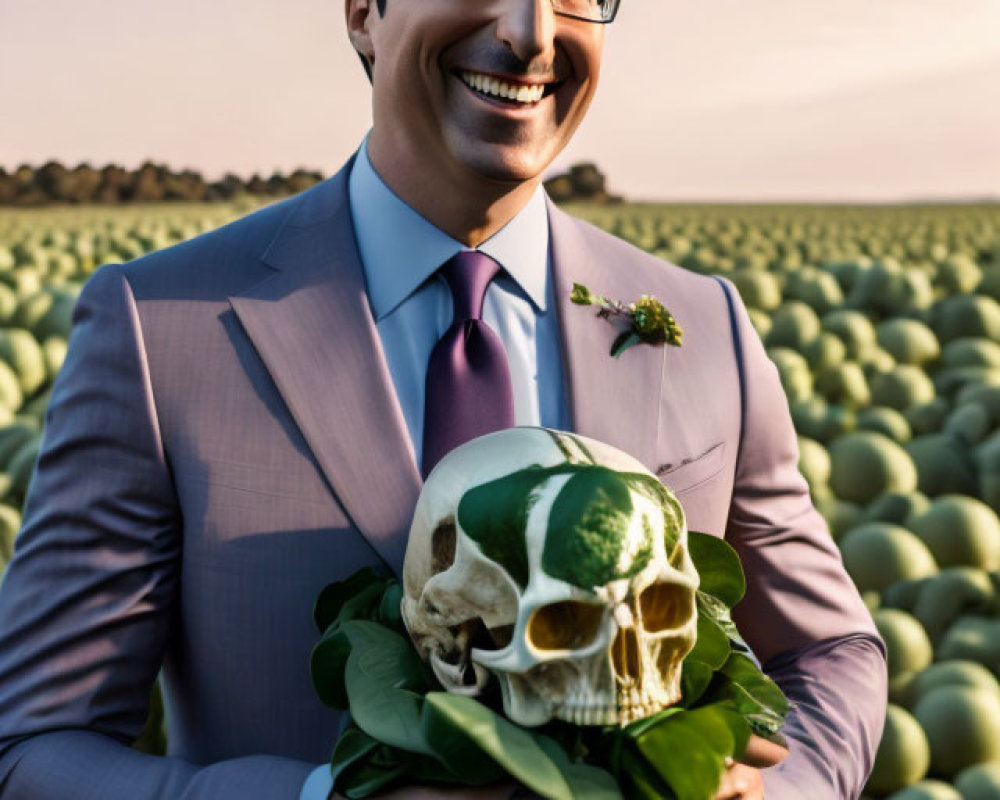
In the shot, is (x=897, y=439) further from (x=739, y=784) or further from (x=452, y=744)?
(x=452, y=744)

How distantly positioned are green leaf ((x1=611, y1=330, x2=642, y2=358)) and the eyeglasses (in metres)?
0.49

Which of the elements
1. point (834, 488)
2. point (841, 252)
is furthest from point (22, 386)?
point (841, 252)

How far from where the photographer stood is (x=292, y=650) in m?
1.97

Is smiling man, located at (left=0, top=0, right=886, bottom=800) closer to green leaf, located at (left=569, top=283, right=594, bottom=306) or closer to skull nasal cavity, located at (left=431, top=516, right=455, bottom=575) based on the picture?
green leaf, located at (left=569, top=283, right=594, bottom=306)

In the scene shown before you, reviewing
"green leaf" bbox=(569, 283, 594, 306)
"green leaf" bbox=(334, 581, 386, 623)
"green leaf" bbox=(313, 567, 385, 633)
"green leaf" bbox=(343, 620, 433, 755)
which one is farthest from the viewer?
"green leaf" bbox=(569, 283, 594, 306)

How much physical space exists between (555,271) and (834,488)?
473cm

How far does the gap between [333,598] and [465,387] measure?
0.37 meters

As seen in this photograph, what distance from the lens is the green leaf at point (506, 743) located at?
54.5 inches

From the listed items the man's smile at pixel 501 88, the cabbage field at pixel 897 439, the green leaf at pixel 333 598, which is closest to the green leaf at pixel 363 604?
the green leaf at pixel 333 598

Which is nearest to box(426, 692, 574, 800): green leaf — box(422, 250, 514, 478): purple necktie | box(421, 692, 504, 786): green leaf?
box(421, 692, 504, 786): green leaf

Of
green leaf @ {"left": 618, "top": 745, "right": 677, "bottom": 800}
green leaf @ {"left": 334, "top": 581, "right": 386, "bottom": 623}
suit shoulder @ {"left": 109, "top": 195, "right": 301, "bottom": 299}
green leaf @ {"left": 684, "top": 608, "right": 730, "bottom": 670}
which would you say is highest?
suit shoulder @ {"left": 109, "top": 195, "right": 301, "bottom": 299}

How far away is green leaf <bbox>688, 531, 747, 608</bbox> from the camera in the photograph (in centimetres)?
174

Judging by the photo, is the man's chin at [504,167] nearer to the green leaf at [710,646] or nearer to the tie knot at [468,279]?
the tie knot at [468,279]

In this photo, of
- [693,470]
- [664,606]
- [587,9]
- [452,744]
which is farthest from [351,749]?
[587,9]
